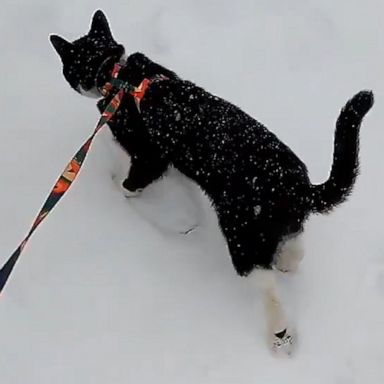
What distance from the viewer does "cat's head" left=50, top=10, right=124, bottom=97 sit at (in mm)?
3252

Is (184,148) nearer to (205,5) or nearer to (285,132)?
(285,132)

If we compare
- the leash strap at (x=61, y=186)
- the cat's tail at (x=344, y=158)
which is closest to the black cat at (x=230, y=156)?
the cat's tail at (x=344, y=158)

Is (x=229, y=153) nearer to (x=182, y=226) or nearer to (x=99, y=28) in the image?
(x=182, y=226)

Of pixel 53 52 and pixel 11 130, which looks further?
pixel 53 52

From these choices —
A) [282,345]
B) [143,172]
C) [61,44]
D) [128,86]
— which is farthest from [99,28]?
[282,345]

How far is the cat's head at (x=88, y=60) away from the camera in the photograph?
10.7ft

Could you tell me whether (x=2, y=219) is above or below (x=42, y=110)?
below

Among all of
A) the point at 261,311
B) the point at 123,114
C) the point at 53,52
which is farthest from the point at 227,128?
→ the point at 53,52

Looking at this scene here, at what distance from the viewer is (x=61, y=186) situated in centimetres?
270

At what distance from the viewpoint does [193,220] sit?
3475mm

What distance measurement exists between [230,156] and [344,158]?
0.44 m

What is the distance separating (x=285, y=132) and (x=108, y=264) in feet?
3.59

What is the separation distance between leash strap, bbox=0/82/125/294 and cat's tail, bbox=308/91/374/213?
832 millimetres

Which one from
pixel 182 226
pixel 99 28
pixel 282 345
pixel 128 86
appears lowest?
pixel 282 345
